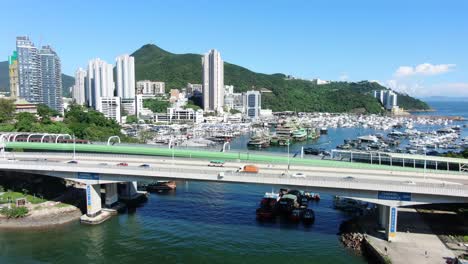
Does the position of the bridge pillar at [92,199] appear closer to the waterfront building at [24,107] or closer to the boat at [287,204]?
the boat at [287,204]

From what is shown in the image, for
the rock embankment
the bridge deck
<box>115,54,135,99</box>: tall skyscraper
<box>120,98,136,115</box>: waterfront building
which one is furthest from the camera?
<box>115,54,135,99</box>: tall skyscraper

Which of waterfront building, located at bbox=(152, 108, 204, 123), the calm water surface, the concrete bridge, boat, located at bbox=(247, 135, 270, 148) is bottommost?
the calm water surface

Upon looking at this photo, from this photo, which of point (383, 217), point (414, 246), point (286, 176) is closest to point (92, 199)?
point (286, 176)

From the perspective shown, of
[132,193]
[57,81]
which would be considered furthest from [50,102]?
[132,193]

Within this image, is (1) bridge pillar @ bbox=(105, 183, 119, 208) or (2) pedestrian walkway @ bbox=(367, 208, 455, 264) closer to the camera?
(2) pedestrian walkway @ bbox=(367, 208, 455, 264)

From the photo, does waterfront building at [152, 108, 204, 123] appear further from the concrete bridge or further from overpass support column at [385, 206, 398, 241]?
overpass support column at [385, 206, 398, 241]

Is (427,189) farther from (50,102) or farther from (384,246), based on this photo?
(50,102)

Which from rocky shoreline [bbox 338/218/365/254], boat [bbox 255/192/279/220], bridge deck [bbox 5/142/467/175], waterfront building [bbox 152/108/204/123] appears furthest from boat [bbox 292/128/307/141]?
rocky shoreline [bbox 338/218/365/254]

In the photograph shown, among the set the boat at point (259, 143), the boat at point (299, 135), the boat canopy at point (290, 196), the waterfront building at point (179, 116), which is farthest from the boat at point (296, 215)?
the waterfront building at point (179, 116)
